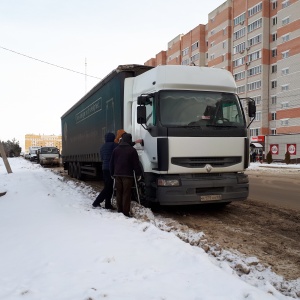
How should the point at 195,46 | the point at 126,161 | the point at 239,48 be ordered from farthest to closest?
the point at 195,46 → the point at 239,48 → the point at 126,161

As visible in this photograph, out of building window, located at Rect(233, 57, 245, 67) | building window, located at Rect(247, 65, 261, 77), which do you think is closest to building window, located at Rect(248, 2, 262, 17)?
building window, located at Rect(233, 57, 245, 67)

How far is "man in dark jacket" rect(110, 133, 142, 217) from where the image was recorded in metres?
7.38

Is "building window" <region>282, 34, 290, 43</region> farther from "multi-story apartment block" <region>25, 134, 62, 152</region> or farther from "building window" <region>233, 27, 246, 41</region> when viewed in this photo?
"multi-story apartment block" <region>25, 134, 62, 152</region>

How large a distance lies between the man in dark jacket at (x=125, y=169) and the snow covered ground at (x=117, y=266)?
1179mm

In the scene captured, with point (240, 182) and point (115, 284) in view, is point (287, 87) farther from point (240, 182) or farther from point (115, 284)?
point (115, 284)

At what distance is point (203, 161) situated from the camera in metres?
7.49

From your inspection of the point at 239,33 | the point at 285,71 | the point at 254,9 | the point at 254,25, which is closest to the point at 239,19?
the point at 239,33

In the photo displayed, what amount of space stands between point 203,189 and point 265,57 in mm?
52432

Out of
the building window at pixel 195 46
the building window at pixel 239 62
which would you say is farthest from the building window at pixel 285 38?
the building window at pixel 195 46

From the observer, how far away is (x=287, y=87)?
50000 mm

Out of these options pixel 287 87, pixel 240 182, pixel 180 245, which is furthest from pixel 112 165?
pixel 287 87

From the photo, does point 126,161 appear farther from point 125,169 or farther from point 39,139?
point 39,139

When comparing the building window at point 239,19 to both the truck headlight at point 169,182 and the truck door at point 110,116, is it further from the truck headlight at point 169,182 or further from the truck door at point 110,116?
the truck headlight at point 169,182

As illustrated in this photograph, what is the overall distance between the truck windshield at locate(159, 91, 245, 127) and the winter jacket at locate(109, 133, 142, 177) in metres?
0.86
